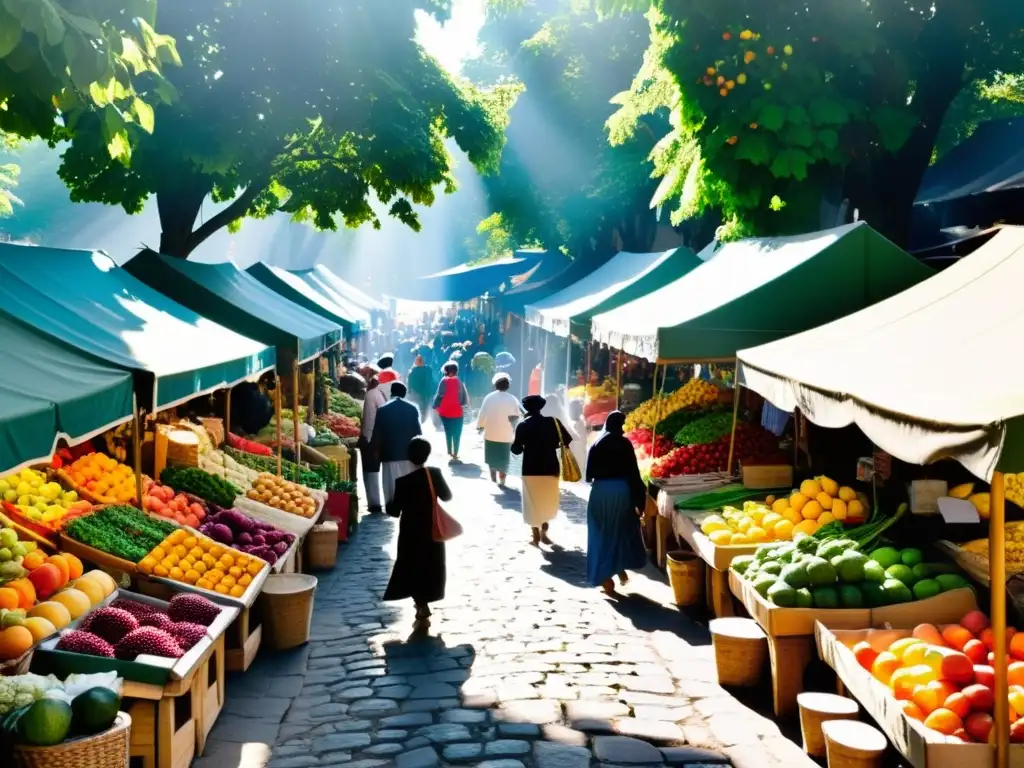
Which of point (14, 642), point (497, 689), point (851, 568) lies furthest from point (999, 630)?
point (14, 642)

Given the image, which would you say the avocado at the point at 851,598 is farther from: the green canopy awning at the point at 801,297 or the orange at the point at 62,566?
the orange at the point at 62,566

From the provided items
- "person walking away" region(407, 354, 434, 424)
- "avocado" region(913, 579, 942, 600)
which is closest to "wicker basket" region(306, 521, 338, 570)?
"avocado" region(913, 579, 942, 600)

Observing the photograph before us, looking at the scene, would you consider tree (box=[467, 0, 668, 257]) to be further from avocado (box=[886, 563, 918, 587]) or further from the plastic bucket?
avocado (box=[886, 563, 918, 587])

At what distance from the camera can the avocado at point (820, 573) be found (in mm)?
6836

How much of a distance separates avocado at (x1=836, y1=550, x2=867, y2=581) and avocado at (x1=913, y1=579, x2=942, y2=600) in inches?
13.4

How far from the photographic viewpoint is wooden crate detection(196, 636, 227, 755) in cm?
638

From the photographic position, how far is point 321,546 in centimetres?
1131

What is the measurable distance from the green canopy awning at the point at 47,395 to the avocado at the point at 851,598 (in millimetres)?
4657

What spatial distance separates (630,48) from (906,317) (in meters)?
24.5

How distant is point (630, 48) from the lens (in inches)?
1207

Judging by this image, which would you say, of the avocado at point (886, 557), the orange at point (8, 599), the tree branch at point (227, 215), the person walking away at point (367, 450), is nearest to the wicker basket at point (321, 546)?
the person walking away at point (367, 450)


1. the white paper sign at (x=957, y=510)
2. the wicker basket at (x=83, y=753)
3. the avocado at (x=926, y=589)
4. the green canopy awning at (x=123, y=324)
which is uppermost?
the green canopy awning at (x=123, y=324)

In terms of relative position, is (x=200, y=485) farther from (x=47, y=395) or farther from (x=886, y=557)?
(x=886, y=557)

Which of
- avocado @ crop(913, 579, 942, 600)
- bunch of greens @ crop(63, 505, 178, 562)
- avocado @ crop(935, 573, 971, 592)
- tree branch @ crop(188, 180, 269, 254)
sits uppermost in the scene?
tree branch @ crop(188, 180, 269, 254)
